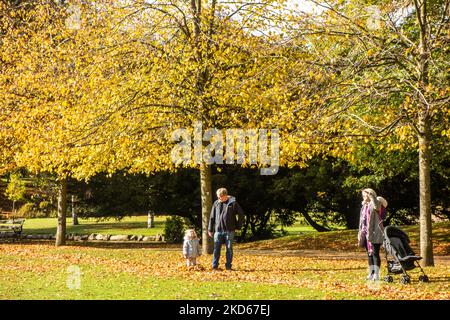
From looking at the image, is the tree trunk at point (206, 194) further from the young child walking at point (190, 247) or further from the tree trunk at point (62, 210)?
the tree trunk at point (62, 210)

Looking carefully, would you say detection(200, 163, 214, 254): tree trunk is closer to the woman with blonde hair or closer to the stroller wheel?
the woman with blonde hair

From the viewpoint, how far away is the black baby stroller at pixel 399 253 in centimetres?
1129

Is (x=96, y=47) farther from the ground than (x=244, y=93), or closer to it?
farther from the ground

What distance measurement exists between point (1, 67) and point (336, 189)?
47.8 ft

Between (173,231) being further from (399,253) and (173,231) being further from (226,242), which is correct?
(399,253)

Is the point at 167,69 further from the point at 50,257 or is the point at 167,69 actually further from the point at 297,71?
the point at 50,257

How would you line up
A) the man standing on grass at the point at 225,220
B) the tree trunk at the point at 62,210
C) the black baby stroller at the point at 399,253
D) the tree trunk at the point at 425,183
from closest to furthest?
the black baby stroller at the point at 399,253 < the man standing on grass at the point at 225,220 < the tree trunk at the point at 425,183 < the tree trunk at the point at 62,210

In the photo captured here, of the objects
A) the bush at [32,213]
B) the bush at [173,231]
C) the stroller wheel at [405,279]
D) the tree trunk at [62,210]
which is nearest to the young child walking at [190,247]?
the stroller wheel at [405,279]

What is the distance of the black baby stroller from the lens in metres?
11.3

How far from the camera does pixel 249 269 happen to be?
47.8 feet

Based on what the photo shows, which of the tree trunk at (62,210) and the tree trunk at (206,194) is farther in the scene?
the tree trunk at (62,210)

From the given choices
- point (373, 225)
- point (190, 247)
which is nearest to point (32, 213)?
point (190, 247)

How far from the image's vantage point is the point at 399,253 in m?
11.4
